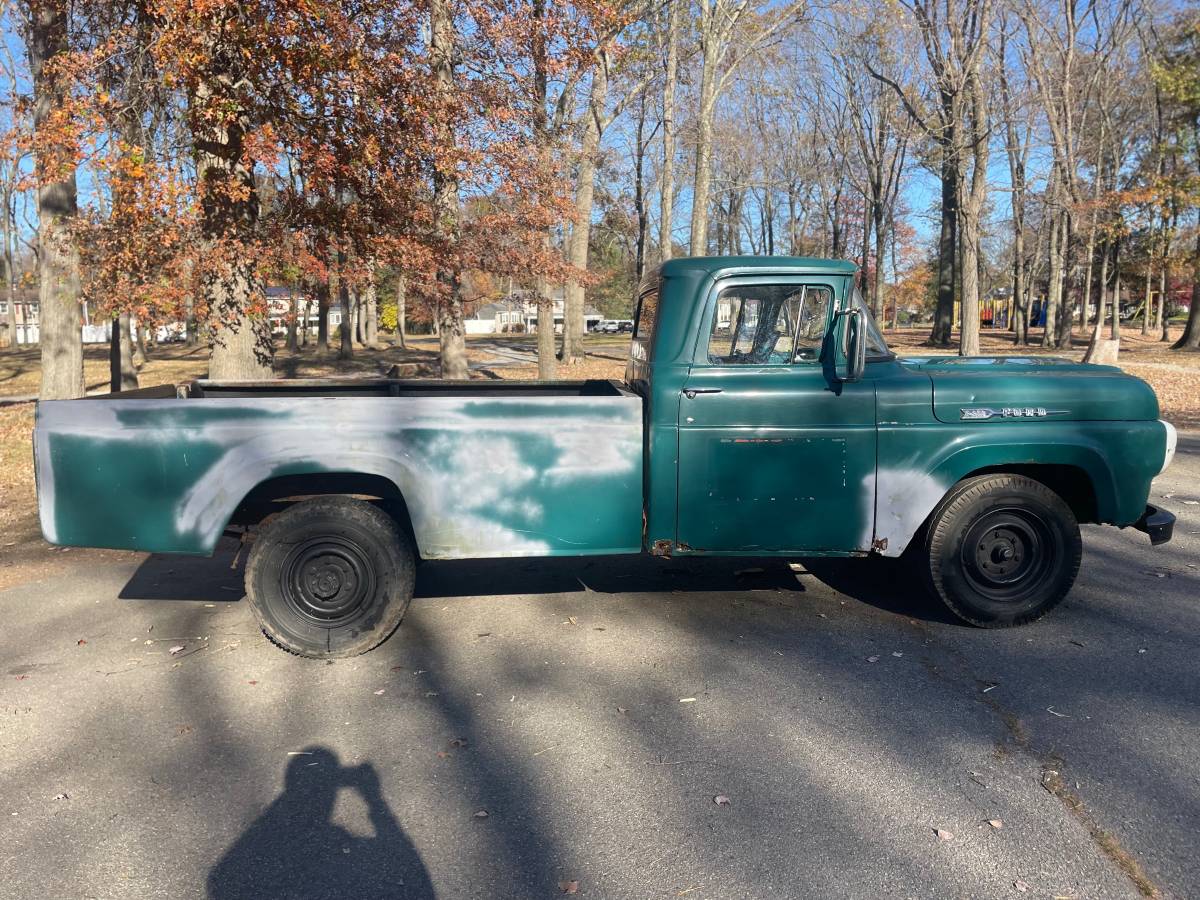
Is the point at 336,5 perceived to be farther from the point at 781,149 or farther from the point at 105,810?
the point at 781,149

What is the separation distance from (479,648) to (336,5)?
251 inches

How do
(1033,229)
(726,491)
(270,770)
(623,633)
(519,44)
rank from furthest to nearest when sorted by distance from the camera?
(1033,229) → (519,44) → (623,633) → (726,491) → (270,770)

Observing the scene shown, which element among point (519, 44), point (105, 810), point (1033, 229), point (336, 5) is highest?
point (1033, 229)

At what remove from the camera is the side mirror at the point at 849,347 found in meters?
4.56

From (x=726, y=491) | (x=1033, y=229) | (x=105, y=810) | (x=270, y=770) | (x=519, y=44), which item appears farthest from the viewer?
(x=1033, y=229)

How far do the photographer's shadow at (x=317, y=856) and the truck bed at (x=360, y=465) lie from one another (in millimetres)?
1544

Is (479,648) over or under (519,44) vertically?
under

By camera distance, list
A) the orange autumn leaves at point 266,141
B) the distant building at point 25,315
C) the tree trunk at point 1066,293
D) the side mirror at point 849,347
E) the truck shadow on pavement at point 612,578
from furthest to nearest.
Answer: the distant building at point 25,315 → the tree trunk at point 1066,293 → the orange autumn leaves at point 266,141 → the truck shadow on pavement at point 612,578 → the side mirror at point 849,347

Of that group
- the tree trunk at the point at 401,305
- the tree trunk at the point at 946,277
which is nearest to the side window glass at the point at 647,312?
the tree trunk at the point at 401,305

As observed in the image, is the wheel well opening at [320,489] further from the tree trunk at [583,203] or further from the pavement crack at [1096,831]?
the tree trunk at [583,203]

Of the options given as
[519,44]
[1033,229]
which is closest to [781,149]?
[1033,229]

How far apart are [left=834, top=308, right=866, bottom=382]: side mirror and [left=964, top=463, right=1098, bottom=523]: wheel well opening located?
946 millimetres

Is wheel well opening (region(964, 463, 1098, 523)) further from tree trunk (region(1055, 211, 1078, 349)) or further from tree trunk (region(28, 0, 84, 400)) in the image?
tree trunk (region(1055, 211, 1078, 349))

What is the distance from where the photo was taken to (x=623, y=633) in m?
5.00
